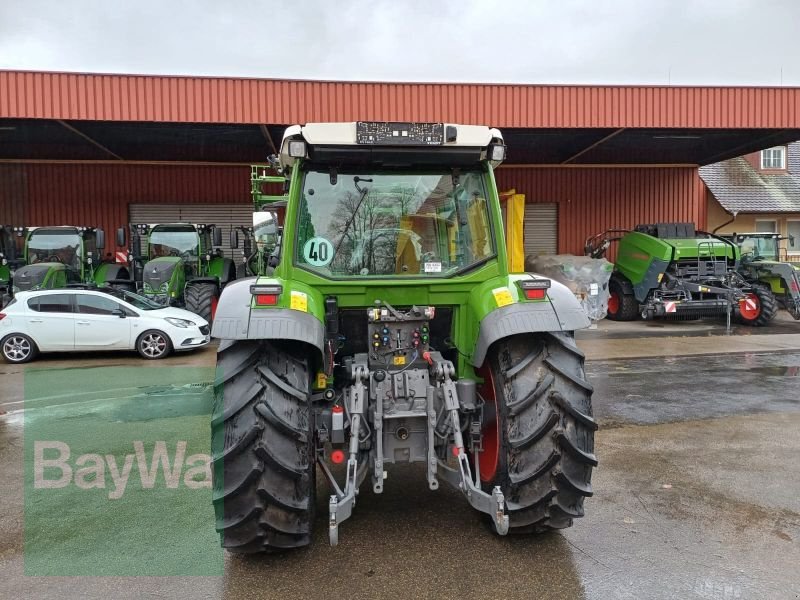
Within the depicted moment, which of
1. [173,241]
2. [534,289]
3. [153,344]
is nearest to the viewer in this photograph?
[534,289]

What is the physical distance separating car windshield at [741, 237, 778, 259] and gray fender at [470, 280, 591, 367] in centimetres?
1523

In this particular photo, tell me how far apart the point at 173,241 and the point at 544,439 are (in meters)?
12.7

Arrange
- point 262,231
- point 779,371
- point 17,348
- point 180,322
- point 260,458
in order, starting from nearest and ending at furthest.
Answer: point 260,458
point 262,231
point 779,371
point 17,348
point 180,322

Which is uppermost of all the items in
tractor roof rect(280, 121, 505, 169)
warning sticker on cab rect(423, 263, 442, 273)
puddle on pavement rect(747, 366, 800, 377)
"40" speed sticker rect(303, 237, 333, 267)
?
tractor roof rect(280, 121, 505, 169)

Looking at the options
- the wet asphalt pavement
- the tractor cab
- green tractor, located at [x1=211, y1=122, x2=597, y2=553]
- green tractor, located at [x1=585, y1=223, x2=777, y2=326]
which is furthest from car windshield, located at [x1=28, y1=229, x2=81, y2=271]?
the tractor cab

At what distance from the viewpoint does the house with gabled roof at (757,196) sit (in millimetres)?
20000

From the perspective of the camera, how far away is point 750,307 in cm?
1435

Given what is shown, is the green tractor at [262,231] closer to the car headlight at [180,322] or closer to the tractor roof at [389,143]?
the tractor roof at [389,143]

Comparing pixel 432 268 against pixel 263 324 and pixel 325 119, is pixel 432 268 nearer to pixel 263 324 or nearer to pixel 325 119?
pixel 263 324

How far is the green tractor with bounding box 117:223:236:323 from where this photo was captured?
12.5 metres

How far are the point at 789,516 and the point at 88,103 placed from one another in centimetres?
1293

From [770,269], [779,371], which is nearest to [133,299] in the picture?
[779,371]

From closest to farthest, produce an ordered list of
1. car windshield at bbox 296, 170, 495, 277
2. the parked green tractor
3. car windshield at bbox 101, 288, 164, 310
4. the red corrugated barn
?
1. car windshield at bbox 296, 170, 495, 277
2. car windshield at bbox 101, 288, 164, 310
3. the red corrugated barn
4. the parked green tractor

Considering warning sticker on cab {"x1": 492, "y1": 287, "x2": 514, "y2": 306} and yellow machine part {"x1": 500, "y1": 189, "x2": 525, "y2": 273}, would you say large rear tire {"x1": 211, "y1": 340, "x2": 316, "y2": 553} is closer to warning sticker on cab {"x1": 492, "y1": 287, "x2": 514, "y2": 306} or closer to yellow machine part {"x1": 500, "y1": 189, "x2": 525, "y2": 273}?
warning sticker on cab {"x1": 492, "y1": 287, "x2": 514, "y2": 306}
